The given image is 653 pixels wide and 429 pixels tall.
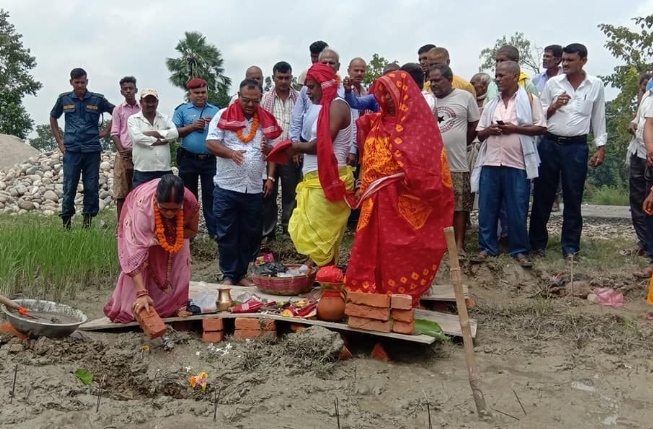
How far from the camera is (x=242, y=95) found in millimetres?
5668

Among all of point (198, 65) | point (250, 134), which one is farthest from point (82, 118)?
point (198, 65)

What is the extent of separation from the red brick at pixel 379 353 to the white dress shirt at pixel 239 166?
1.99 m

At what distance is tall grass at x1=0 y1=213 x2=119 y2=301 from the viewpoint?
5.61 meters

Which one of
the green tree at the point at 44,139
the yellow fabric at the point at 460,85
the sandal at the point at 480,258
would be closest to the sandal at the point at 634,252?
the sandal at the point at 480,258

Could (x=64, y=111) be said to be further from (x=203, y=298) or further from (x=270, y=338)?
(x=270, y=338)

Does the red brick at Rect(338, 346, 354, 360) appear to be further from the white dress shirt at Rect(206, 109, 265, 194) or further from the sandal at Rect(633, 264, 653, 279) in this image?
the sandal at Rect(633, 264, 653, 279)

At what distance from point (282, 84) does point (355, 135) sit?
1755 millimetres

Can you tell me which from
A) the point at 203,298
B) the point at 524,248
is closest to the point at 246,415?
the point at 203,298

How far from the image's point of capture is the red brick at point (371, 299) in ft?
13.9

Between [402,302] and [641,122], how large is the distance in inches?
140

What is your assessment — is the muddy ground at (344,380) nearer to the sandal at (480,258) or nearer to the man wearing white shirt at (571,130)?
the sandal at (480,258)

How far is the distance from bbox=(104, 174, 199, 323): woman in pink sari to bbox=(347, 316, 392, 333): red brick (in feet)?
4.12

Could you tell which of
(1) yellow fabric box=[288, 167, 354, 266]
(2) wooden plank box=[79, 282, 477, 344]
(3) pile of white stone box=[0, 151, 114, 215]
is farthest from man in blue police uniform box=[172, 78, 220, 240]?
(3) pile of white stone box=[0, 151, 114, 215]

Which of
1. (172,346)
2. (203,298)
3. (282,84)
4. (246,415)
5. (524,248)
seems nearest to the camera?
(246,415)
